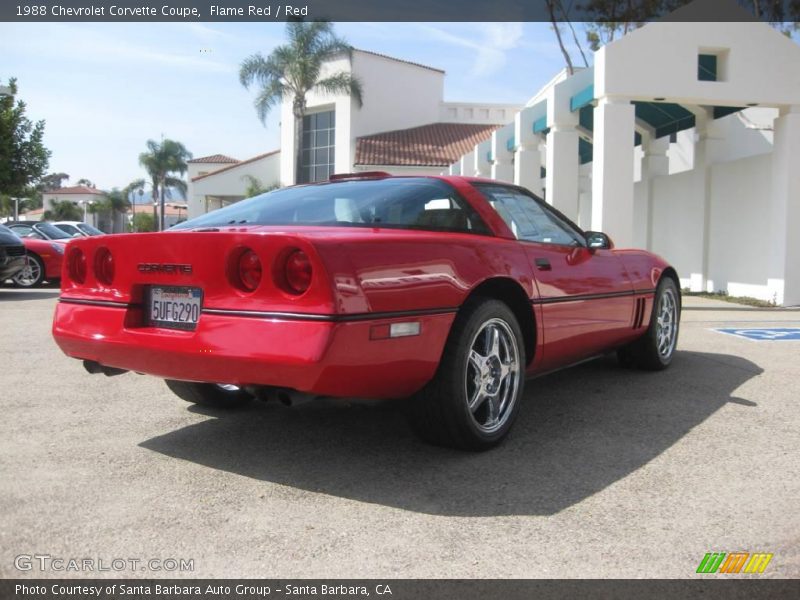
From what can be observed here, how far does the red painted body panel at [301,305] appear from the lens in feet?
9.08

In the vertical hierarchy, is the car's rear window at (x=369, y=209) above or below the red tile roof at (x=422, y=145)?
below

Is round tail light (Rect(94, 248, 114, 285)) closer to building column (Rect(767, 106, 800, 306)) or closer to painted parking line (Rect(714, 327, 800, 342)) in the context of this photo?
painted parking line (Rect(714, 327, 800, 342))

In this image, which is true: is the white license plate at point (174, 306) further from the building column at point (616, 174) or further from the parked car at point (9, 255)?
the parked car at point (9, 255)

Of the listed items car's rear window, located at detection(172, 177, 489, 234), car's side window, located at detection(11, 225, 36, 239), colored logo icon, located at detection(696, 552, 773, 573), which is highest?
car's side window, located at detection(11, 225, 36, 239)

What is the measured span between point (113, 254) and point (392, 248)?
1.33 m

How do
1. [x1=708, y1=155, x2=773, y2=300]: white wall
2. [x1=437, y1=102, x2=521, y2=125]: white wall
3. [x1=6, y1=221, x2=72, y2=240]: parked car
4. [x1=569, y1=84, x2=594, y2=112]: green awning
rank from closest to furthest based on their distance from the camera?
1. [x1=569, y1=84, x2=594, y2=112]: green awning
2. [x1=708, y1=155, x2=773, y2=300]: white wall
3. [x1=6, y1=221, x2=72, y2=240]: parked car
4. [x1=437, y1=102, x2=521, y2=125]: white wall

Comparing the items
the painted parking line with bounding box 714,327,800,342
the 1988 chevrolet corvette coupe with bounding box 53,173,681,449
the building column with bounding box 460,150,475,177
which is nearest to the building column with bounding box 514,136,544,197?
the building column with bounding box 460,150,475,177

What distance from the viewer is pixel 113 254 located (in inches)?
133

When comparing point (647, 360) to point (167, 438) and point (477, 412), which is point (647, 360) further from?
point (167, 438)

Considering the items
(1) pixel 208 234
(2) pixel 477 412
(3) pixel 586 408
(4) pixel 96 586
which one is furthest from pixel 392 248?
(3) pixel 586 408

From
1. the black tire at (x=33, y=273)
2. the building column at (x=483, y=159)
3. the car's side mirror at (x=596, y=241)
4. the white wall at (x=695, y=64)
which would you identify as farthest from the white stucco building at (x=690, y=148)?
the black tire at (x=33, y=273)

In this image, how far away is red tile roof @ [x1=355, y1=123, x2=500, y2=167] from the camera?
1348 inches

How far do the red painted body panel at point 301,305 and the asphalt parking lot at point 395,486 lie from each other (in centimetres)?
47

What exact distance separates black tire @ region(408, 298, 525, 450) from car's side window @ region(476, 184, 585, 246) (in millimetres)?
670
